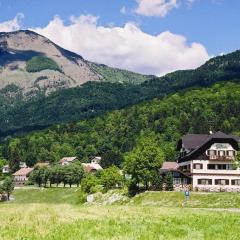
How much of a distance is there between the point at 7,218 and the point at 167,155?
553 ft

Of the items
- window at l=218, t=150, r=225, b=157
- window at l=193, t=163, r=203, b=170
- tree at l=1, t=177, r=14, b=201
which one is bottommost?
tree at l=1, t=177, r=14, b=201

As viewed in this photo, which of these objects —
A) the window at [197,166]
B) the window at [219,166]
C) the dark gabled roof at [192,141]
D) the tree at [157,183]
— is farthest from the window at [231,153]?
the tree at [157,183]

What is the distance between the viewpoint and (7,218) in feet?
102

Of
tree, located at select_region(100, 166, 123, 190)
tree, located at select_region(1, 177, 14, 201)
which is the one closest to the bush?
tree, located at select_region(100, 166, 123, 190)

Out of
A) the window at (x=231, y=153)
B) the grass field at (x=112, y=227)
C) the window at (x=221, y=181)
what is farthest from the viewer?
the window at (x=231, y=153)

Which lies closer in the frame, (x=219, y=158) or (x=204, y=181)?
(x=219, y=158)

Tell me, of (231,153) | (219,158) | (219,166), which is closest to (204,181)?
(219,166)

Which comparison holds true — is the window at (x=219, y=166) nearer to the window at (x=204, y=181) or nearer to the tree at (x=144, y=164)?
the window at (x=204, y=181)

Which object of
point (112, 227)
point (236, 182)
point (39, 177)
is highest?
point (39, 177)

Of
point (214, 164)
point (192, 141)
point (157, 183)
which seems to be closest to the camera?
point (157, 183)

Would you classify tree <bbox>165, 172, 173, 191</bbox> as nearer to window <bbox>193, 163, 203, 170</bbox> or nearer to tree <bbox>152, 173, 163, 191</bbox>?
tree <bbox>152, 173, 163, 191</bbox>

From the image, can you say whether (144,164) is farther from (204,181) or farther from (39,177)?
(39,177)

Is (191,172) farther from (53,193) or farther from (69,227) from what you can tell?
(69,227)

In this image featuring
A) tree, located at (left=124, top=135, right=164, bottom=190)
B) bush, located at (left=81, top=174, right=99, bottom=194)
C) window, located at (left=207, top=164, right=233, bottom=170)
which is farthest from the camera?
bush, located at (left=81, top=174, right=99, bottom=194)
